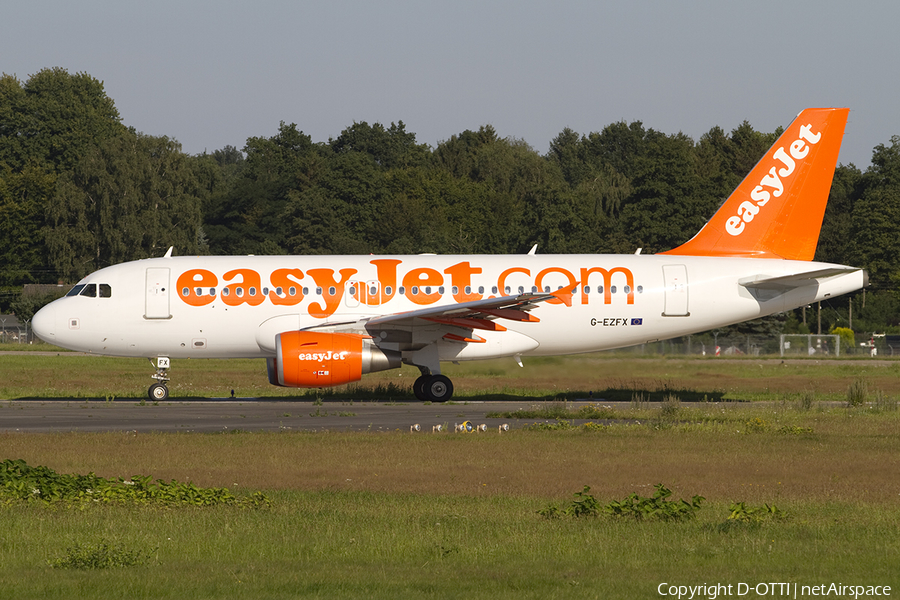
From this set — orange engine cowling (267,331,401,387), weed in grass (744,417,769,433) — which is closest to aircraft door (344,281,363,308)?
orange engine cowling (267,331,401,387)

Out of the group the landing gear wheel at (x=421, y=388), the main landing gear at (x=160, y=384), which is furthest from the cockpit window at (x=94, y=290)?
the landing gear wheel at (x=421, y=388)

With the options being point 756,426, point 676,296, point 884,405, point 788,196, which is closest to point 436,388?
point 676,296

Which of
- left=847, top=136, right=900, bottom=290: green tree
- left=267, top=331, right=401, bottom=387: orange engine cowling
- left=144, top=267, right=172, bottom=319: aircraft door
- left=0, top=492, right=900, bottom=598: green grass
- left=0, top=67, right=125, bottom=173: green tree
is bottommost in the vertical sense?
left=0, top=492, right=900, bottom=598: green grass

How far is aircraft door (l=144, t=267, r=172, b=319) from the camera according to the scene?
90.0ft

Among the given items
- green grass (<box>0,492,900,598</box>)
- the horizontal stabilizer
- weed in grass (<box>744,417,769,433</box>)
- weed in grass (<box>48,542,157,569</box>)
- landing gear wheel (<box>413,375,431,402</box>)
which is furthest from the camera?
landing gear wheel (<box>413,375,431,402</box>)

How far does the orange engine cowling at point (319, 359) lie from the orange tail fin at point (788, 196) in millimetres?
9715

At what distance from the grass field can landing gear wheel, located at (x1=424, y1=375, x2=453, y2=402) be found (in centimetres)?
508

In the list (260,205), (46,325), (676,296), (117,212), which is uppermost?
(260,205)

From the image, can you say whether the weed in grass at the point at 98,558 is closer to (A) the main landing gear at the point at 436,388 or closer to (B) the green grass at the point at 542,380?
(A) the main landing gear at the point at 436,388

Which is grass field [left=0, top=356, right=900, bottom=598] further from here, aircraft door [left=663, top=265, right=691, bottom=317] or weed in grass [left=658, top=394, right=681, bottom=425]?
aircraft door [left=663, top=265, right=691, bottom=317]

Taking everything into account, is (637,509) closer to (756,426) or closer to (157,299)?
(756,426)

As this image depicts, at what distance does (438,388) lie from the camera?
27109 millimetres

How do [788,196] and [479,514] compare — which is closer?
[479,514]

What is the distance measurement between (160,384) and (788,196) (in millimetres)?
16957
